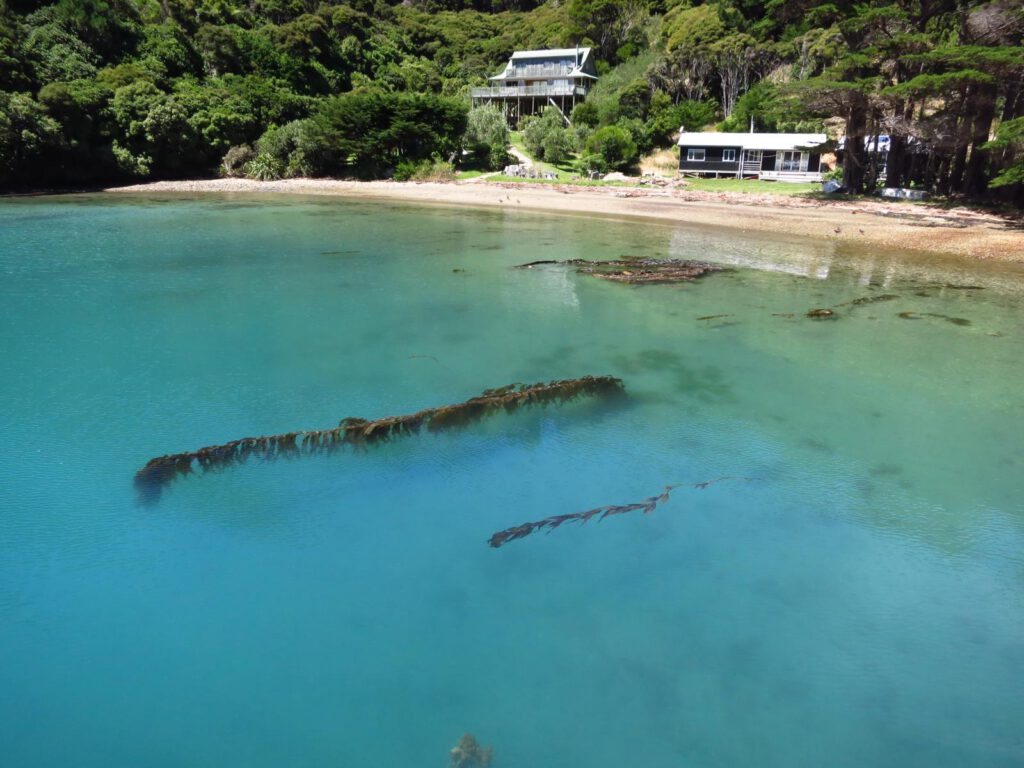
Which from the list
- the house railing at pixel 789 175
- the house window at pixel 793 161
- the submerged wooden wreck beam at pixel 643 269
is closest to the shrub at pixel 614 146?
the house railing at pixel 789 175

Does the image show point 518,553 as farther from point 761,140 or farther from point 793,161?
point 793,161

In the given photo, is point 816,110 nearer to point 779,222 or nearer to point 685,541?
point 779,222

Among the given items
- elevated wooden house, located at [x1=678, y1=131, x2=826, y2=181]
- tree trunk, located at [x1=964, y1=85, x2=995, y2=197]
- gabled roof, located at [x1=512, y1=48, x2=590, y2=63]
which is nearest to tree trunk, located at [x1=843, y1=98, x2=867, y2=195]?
tree trunk, located at [x1=964, y1=85, x2=995, y2=197]

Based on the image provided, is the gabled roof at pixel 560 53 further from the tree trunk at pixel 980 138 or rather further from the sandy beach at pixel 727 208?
the tree trunk at pixel 980 138

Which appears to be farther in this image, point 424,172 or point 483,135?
point 483,135

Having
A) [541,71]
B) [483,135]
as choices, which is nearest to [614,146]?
[483,135]

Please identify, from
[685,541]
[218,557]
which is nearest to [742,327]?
[685,541]

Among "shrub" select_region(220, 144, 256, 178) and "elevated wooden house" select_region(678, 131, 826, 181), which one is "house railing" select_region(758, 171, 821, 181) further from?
"shrub" select_region(220, 144, 256, 178)
